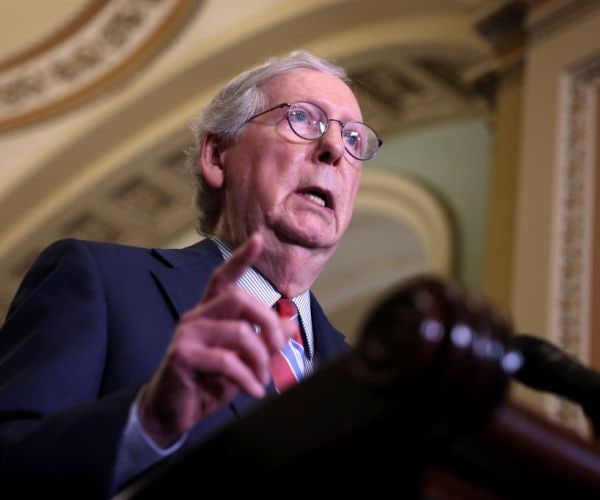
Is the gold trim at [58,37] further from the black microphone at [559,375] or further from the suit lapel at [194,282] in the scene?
the black microphone at [559,375]

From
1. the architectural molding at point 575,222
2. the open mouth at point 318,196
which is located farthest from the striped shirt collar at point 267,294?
the architectural molding at point 575,222

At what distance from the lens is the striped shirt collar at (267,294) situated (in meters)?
1.77

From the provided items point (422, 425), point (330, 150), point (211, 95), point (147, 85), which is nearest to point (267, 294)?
point (330, 150)

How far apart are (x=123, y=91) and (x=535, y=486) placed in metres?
6.95

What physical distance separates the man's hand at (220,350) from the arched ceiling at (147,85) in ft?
17.3

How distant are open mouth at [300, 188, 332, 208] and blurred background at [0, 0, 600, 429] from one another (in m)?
2.91

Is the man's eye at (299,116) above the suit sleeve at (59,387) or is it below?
above

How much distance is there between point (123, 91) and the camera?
748cm

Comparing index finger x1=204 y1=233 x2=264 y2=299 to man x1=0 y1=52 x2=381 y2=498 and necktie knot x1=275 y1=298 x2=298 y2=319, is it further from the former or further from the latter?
necktie knot x1=275 y1=298 x2=298 y2=319

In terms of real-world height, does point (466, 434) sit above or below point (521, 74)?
below

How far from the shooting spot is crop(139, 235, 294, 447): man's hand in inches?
39.0

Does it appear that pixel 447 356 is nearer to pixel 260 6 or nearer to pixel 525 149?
pixel 525 149

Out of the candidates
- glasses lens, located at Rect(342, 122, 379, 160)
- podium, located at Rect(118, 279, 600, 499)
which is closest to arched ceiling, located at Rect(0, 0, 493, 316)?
glasses lens, located at Rect(342, 122, 379, 160)

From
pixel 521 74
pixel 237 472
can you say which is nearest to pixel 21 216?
pixel 521 74
